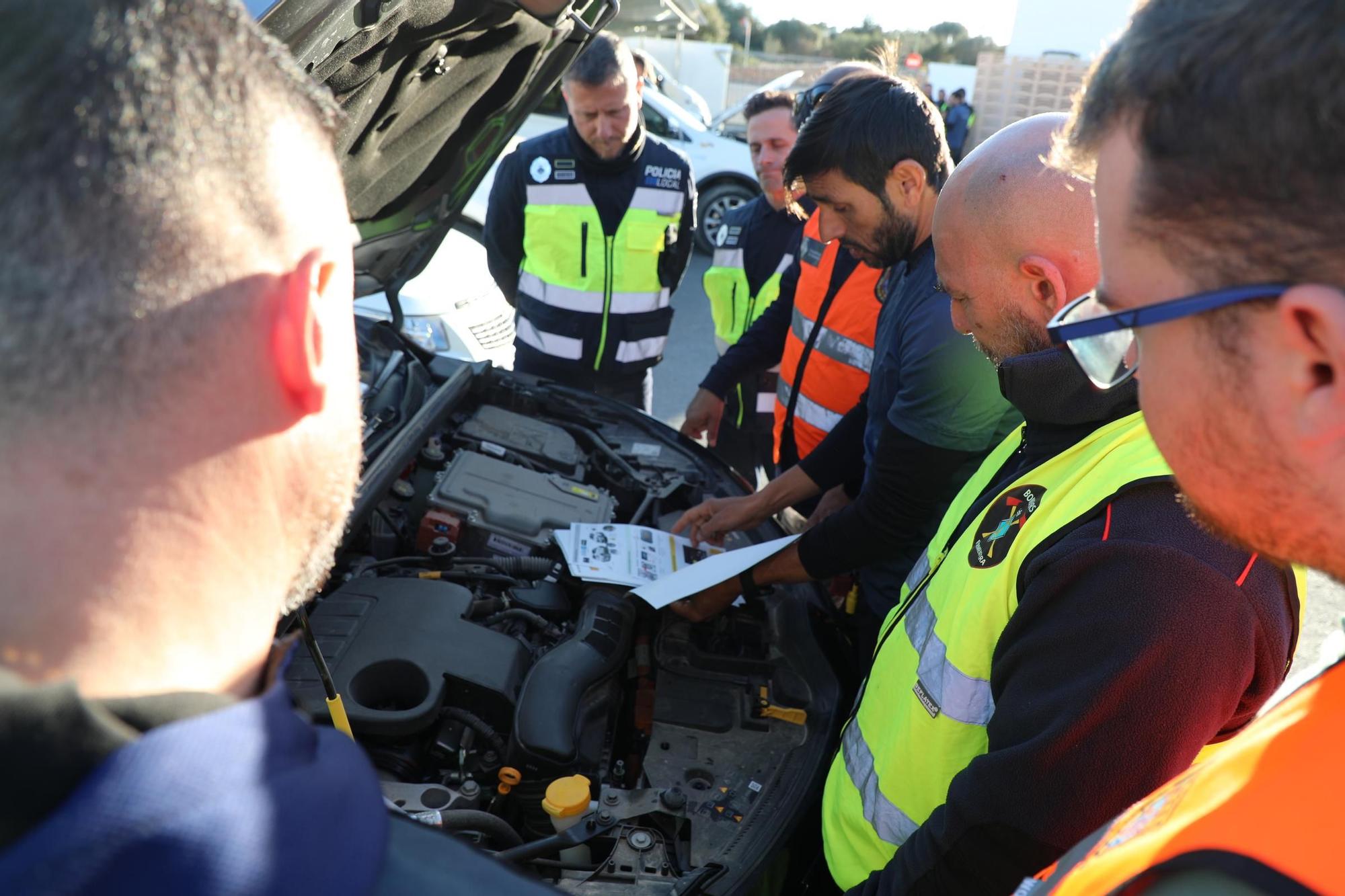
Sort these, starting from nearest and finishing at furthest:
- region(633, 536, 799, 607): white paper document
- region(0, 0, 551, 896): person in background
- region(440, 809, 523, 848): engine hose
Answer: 1. region(0, 0, 551, 896): person in background
2. region(440, 809, 523, 848): engine hose
3. region(633, 536, 799, 607): white paper document

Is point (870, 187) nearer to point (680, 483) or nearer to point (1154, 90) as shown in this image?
point (680, 483)


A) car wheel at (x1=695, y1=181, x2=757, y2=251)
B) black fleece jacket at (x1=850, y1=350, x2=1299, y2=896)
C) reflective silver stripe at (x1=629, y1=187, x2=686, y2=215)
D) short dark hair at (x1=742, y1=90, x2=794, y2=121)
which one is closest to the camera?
black fleece jacket at (x1=850, y1=350, x2=1299, y2=896)

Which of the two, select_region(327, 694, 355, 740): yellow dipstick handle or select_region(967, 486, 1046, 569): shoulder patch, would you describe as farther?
select_region(327, 694, 355, 740): yellow dipstick handle

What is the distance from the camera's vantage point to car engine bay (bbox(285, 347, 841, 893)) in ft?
5.58

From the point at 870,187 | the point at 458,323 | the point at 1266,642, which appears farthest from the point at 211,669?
the point at 458,323

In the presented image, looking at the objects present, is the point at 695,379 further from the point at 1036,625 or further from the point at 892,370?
the point at 1036,625

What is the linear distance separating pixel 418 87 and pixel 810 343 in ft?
4.41

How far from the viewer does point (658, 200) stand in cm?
391

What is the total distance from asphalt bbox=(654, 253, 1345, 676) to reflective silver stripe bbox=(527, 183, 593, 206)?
1.76 metres

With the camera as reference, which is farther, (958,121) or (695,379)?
Answer: (958,121)

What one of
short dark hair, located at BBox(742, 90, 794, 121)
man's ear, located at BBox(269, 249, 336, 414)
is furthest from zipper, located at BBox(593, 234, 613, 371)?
man's ear, located at BBox(269, 249, 336, 414)

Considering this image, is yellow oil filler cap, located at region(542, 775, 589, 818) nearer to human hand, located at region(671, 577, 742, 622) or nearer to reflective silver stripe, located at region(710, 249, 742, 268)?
human hand, located at region(671, 577, 742, 622)

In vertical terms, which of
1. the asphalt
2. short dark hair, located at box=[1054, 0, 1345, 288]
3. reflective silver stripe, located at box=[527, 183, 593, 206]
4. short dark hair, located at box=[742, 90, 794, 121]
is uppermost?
short dark hair, located at box=[1054, 0, 1345, 288]

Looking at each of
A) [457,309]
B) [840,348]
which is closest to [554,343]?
[457,309]
